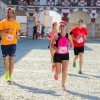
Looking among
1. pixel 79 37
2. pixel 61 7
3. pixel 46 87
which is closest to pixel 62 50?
pixel 46 87

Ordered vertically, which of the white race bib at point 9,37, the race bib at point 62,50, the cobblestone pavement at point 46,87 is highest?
the white race bib at point 9,37

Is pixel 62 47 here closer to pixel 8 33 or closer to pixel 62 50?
pixel 62 50

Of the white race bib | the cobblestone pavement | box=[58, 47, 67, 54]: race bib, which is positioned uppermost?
the white race bib

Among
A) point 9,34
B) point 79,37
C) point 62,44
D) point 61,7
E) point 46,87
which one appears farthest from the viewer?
point 61,7

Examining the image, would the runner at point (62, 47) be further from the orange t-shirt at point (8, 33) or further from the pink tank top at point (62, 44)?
the orange t-shirt at point (8, 33)

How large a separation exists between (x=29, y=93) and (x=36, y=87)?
0.57 metres

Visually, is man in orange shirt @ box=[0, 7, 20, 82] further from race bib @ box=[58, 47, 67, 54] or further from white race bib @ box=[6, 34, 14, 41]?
race bib @ box=[58, 47, 67, 54]

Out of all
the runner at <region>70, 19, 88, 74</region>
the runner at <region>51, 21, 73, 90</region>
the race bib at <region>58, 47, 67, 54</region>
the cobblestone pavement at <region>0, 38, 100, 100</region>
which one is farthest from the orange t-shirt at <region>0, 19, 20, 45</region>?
the runner at <region>70, 19, 88, 74</region>

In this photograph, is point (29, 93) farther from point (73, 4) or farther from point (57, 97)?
point (73, 4)

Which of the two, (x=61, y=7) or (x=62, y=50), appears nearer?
(x=62, y=50)

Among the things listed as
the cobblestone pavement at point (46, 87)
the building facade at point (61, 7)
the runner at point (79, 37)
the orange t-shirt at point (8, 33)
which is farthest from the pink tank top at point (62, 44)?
the building facade at point (61, 7)

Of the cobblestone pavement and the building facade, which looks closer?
the cobblestone pavement

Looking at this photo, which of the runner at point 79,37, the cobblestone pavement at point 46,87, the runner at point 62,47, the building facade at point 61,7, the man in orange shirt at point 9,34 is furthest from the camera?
the building facade at point 61,7

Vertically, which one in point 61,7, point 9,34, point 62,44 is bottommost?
point 62,44
